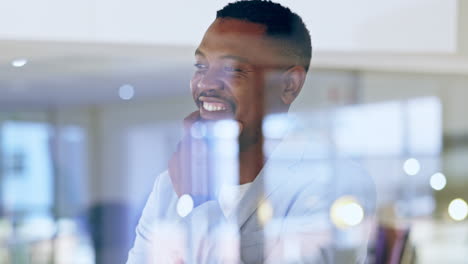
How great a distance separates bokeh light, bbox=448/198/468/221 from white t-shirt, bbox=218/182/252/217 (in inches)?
33.7

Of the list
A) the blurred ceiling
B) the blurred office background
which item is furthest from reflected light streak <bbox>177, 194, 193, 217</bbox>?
the blurred ceiling

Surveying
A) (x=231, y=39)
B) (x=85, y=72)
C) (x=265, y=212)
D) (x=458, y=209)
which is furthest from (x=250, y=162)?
(x=458, y=209)

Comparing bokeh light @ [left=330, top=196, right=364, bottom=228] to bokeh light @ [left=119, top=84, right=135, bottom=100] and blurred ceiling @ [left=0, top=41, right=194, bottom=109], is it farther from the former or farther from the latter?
bokeh light @ [left=119, top=84, right=135, bottom=100]

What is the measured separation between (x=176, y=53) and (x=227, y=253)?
0.67 meters

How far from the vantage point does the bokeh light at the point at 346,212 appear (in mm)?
2047

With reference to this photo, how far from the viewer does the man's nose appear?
6.32 feet

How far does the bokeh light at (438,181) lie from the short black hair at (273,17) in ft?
2.48

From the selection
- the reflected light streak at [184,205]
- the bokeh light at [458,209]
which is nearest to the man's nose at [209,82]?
the reflected light streak at [184,205]

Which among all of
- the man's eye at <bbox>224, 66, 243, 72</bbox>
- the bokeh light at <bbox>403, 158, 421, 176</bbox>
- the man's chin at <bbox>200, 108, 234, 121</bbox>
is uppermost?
the man's eye at <bbox>224, 66, 243, 72</bbox>

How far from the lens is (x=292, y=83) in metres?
2.00

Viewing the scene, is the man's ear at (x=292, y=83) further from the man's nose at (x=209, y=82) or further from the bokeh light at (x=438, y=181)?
the bokeh light at (x=438, y=181)

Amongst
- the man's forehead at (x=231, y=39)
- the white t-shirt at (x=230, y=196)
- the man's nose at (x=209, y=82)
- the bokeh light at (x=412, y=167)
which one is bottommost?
the white t-shirt at (x=230, y=196)

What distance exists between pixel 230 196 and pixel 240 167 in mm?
100

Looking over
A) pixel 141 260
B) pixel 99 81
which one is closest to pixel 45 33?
pixel 99 81
